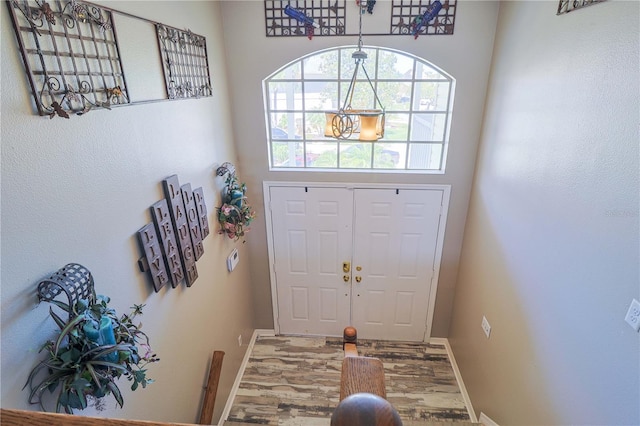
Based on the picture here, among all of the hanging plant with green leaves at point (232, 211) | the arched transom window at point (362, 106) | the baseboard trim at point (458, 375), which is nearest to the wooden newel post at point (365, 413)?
the hanging plant with green leaves at point (232, 211)

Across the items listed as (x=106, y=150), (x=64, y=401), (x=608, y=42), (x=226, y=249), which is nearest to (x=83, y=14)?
(x=106, y=150)

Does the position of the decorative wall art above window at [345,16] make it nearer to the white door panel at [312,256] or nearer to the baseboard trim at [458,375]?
the white door panel at [312,256]

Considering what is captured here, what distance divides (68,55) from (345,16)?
2154mm

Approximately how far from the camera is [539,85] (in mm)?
2094

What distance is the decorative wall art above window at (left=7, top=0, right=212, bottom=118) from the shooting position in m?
1.16

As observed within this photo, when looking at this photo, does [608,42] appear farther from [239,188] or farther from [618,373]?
[239,188]

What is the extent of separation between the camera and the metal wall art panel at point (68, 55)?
1.16 m

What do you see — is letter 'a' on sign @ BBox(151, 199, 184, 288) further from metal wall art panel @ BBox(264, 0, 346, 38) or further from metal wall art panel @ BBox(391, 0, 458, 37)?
metal wall art panel @ BBox(391, 0, 458, 37)

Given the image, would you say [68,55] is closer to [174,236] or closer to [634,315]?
[174,236]

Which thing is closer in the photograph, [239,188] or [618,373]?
[618,373]

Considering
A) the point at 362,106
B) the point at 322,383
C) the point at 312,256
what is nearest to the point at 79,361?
the point at 312,256

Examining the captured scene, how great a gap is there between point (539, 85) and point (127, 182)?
2.45 metres

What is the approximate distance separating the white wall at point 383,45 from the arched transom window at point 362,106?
0.29 ft

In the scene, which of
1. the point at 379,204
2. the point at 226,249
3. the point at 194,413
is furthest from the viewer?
the point at 379,204
